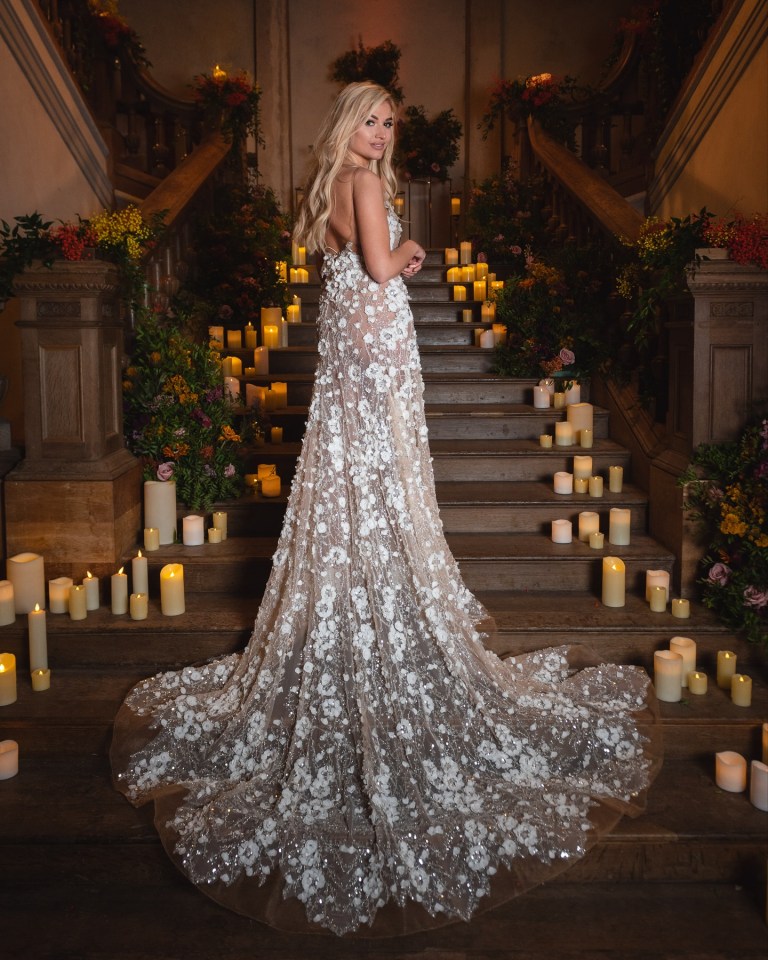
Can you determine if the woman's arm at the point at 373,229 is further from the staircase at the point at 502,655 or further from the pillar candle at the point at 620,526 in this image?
the pillar candle at the point at 620,526

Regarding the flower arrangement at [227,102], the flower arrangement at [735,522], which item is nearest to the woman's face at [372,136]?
the flower arrangement at [735,522]

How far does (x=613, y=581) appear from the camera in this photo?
396 centimetres

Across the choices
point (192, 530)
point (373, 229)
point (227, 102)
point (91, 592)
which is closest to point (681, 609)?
point (373, 229)

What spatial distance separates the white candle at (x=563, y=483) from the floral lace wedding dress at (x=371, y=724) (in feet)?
4.22

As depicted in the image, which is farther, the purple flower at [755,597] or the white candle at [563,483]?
the white candle at [563,483]

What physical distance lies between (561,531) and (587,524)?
0.13 meters

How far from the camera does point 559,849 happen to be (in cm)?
255

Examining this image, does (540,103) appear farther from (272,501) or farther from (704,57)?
(272,501)

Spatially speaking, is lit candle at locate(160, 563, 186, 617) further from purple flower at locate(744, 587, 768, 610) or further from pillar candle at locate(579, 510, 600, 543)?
purple flower at locate(744, 587, 768, 610)

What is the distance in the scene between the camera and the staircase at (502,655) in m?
2.42

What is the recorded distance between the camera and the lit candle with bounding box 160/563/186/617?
153 inches

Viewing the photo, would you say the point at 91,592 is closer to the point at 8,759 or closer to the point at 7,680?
the point at 7,680

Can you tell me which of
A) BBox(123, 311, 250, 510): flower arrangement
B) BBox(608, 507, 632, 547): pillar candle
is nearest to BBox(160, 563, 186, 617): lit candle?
BBox(123, 311, 250, 510): flower arrangement

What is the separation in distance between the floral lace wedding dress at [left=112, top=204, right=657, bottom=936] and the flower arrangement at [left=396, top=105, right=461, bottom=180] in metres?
7.39
